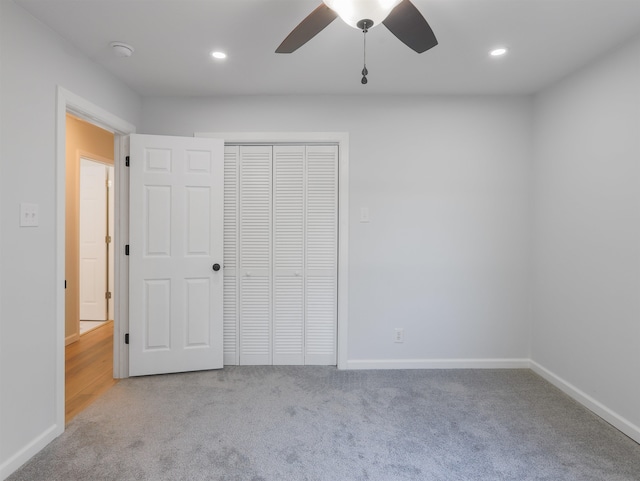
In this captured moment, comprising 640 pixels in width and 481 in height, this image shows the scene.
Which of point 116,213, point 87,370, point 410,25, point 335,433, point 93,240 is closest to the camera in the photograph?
point 410,25

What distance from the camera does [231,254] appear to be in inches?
119

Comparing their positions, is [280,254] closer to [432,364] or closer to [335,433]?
[335,433]

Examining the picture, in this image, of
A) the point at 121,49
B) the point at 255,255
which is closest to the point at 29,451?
the point at 255,255

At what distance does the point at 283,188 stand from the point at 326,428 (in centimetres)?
194

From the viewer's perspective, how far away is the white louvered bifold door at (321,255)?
3.00m

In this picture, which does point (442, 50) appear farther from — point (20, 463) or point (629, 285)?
point (20, 463)

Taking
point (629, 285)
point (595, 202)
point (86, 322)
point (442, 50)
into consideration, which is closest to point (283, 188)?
point (442, 50)

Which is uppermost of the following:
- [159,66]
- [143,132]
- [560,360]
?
[159,66]

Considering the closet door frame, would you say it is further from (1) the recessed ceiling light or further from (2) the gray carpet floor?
(1) the recessed ceiling light

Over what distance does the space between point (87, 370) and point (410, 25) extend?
11.8 ft

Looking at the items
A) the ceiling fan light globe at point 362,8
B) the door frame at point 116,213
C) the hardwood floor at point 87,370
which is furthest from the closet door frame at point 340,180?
the hardwood floor at point 87,370

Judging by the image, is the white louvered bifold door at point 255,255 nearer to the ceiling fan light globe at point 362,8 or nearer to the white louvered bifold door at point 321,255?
the white louvered bifold door at point 321,255

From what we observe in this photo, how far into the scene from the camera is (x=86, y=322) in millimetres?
4387

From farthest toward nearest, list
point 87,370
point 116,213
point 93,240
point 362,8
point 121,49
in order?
point 93,240 < point 87,370 < point 116,213 < point 121,49 < point 362,8
